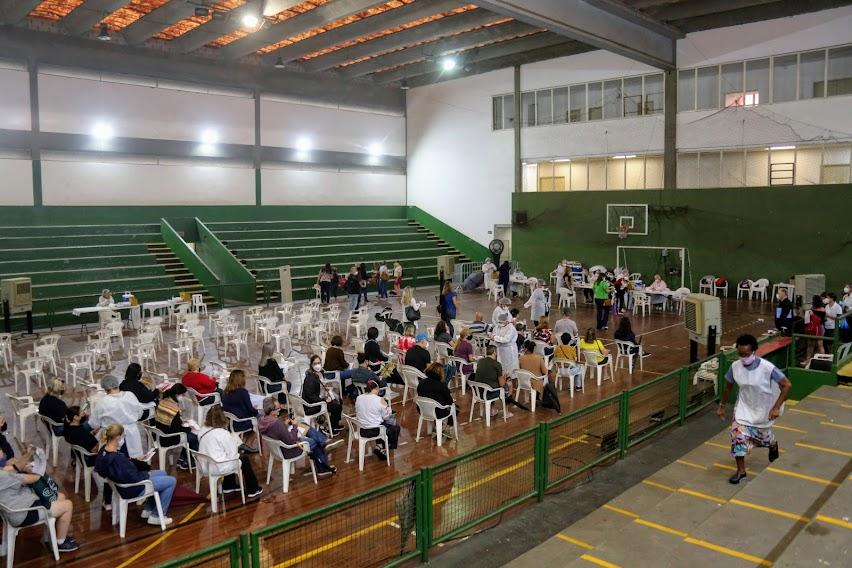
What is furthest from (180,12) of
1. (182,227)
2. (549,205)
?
(549,205)

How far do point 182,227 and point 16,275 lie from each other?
699 centimetres

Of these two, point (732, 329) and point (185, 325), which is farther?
point (732, 329)

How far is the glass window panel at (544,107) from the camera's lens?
92.2 ft

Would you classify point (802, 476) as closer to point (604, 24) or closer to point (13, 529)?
point (13, 529)

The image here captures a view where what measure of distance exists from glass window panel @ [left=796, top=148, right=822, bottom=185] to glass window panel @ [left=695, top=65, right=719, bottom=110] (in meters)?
3.21

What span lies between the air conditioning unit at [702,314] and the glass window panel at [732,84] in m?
13.5

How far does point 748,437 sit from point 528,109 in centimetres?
2390

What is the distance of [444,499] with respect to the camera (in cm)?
637

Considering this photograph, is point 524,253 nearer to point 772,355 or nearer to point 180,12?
point 180,12

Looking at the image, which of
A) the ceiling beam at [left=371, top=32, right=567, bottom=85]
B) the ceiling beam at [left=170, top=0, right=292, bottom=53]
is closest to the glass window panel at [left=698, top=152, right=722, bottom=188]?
the ceiling beam at [left=371, top=32, right=567, bottom=85]

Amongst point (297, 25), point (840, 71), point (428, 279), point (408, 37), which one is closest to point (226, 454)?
point (297, 25)

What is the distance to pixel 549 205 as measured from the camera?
93.1ft

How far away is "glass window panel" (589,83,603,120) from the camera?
26434mm

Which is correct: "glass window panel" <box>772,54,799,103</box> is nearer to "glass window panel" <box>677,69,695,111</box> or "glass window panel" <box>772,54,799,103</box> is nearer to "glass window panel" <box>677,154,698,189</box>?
"glass window panel" <box>677,69,695,111</box>
